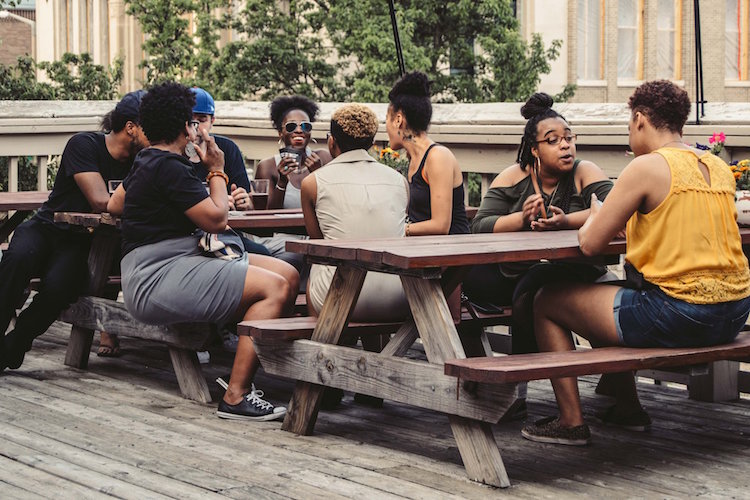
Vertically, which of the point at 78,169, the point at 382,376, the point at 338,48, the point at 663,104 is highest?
the point at 338,48

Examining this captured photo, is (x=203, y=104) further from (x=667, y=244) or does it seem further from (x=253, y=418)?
(x=667, y=244)

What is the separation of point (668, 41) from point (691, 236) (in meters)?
26.3

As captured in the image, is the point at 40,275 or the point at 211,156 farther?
the point at 40,275

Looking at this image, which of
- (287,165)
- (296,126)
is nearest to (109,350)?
(287,165)

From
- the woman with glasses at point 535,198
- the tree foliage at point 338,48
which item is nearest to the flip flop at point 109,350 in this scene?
the woman with glasses at point 535,198

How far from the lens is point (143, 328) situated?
6344 millimetres

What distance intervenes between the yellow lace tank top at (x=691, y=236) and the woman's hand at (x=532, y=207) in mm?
916

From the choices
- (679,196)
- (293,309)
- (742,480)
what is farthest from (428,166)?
(742,480)

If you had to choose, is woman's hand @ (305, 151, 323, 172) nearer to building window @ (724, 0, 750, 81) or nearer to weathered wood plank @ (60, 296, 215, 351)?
weathered wood plank @ (60, 296, 215, 351)

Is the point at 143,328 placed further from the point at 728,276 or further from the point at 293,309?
the point at 728,276

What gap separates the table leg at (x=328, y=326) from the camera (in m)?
5.21

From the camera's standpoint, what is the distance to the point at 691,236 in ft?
16.1

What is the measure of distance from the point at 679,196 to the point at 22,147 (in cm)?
565

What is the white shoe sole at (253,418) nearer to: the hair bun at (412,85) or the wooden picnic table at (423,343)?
the wooden picnic table at (423,343)
